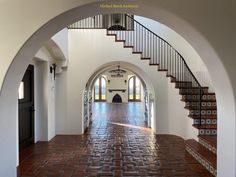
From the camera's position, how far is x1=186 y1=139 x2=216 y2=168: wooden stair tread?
13.8 ft

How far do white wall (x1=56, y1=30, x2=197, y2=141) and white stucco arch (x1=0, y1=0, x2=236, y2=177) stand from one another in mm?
4768

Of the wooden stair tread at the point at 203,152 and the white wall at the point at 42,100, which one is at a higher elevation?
the white wall at the point at 42,100

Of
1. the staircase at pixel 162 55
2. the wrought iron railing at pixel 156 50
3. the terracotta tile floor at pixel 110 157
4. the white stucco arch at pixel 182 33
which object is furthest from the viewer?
the wrought iron railing at pixel 156 50

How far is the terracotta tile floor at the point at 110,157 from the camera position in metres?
4.18

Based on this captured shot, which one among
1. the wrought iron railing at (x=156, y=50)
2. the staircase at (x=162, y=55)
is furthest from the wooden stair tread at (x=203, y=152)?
the wrought iron railing at (x=156, y=50)

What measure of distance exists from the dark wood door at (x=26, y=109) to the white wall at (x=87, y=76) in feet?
4.36

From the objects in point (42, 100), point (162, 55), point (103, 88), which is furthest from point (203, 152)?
point (103, 88)

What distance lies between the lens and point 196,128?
561 centimetres

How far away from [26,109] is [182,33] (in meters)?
4.62

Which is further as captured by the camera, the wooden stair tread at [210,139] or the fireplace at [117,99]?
the fireplace at [117,99]

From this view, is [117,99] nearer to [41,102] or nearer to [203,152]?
[41,102]

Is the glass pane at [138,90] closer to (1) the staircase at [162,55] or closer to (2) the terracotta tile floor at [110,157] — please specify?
(1) the staircase at [162,55]

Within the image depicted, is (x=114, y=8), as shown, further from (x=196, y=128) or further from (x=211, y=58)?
(x=196, y=128)

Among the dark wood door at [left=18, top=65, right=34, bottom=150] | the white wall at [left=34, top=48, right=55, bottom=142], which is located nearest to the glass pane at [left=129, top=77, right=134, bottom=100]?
the white wall at [left=34, top=48, right=55, bottom=142]
